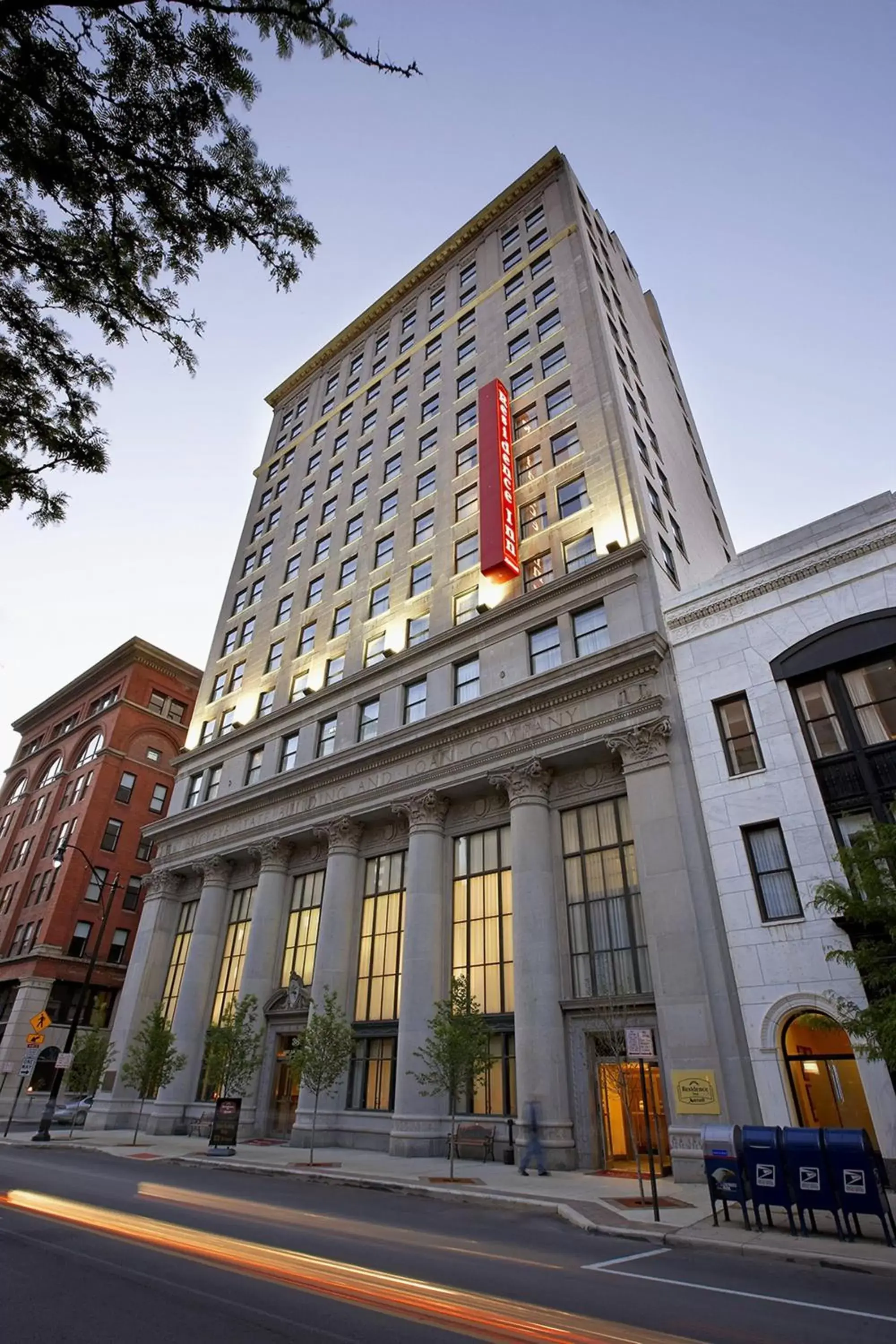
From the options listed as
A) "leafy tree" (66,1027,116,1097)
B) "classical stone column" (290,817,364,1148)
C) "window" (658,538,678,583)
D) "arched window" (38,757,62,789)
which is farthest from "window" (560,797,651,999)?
"arched window" (38,757,62,789)

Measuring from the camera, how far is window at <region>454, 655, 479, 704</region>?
2941cm

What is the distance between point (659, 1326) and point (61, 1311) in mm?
5668

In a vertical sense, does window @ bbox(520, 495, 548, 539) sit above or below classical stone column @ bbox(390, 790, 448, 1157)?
above

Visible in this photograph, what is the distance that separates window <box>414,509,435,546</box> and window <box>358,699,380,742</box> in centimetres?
924

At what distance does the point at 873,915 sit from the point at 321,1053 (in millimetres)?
18329

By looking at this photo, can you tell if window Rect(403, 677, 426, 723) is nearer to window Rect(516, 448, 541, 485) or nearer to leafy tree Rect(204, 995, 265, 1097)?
window Rect(516, 448, 541, 485)

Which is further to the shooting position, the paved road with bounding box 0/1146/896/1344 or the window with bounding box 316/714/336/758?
the window with bounding box 316/714/336/758

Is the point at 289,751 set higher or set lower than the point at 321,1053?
higher

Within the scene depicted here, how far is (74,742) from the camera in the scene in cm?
6075

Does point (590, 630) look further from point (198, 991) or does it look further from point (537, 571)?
point (198, 991)

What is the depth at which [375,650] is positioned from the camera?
35781mm

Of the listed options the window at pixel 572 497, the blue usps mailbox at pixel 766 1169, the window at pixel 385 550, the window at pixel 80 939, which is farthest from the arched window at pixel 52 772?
the blue usps mailbox at pixel 766 1169

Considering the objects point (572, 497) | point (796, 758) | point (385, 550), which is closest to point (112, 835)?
point (385, 550)

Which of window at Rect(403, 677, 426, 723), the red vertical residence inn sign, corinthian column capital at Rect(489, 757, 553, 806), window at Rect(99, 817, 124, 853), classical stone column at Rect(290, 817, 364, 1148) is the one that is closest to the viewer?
corinthian column capital at Rect(489, 757, 553, 806)
